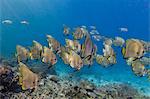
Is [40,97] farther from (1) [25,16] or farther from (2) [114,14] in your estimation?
(1) [25,16]

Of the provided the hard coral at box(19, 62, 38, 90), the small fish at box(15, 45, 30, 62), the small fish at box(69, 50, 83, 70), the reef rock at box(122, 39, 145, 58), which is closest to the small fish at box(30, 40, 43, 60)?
the small fish at box(15, 45, 30, 62)

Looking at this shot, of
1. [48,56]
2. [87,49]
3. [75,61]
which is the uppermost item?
[87,49]

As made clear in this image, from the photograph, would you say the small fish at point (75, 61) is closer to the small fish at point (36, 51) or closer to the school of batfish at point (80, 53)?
the school of batfish at point (80, 53)

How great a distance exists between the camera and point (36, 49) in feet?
21.6

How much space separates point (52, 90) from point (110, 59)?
1.46 m

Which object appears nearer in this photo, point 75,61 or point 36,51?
point 75,61

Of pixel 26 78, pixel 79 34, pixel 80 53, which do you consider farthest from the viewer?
pixel 79 34

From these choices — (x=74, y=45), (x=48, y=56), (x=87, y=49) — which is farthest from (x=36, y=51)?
(x=87, y=49)

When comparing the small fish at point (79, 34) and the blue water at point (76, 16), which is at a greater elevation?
Answer: the blue water at point (76, 16)

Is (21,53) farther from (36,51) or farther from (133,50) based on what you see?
(133,50)

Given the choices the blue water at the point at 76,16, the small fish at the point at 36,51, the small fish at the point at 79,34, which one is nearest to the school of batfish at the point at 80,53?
the small fish at the point at 36,51

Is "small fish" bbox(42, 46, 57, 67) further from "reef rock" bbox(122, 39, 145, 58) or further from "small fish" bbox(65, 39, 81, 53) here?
"reef rock" bbox(122, 39, 145, 58)

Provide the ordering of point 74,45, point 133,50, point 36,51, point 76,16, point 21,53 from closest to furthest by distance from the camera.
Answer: point 133,50 < point 36,51 < point 74,45 < point 21,53 < point 76,16

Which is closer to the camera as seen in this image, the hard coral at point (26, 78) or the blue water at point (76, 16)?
A: the hard coral at point (26, 78)
